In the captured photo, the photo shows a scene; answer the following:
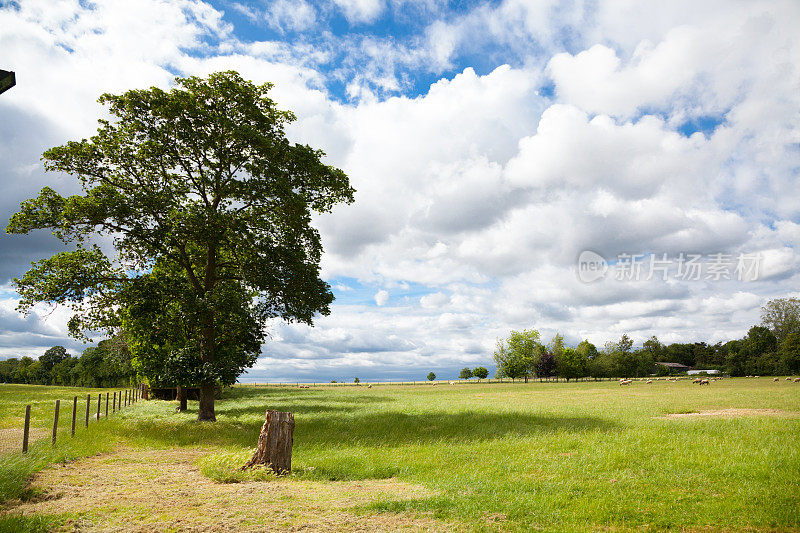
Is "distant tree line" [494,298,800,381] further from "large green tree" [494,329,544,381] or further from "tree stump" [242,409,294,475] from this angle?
"tree stump" [242,409,294,475]

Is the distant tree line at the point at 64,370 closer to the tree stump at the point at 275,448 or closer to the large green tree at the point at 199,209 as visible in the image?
the large green tree at the point at 199,209

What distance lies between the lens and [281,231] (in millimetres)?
26859

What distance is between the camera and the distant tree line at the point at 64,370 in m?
101

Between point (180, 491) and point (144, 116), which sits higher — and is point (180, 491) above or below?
below

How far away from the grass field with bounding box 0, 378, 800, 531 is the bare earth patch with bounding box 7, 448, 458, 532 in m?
0.04

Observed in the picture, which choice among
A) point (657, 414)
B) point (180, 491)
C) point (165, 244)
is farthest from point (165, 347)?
point (657, 414)

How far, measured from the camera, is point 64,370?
120750 mm

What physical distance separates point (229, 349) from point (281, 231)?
7.34 meters

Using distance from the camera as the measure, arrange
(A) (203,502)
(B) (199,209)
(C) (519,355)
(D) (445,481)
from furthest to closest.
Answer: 1. (C) (519,355)
2. (B) (199,209)
3. (D) (445,481)
4. (A) (203,502)

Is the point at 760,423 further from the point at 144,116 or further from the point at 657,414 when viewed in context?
the point at 144,116

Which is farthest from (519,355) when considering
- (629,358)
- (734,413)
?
(734,413)

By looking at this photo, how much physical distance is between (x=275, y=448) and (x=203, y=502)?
3145 millimetres

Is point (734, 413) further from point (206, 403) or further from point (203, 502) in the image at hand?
point (206, 403)

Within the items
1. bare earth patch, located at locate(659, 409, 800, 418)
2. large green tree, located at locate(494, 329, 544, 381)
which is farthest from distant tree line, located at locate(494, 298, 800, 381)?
bare earth patch, located at locate(659, 409, 800, 418)
